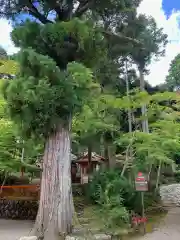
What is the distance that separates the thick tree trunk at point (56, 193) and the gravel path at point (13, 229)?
825mm

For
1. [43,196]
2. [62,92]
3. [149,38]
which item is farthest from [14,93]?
[149,38]

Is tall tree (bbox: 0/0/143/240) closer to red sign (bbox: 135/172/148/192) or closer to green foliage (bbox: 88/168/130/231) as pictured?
green foliage (bbox: 88/168/130/231)

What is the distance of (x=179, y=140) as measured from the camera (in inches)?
479

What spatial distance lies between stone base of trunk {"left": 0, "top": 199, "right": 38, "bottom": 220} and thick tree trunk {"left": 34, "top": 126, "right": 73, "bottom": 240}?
132 inches

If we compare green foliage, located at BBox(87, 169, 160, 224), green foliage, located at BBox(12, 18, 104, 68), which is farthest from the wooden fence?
green foliage, located at BBox(12, 18, 104, 68)

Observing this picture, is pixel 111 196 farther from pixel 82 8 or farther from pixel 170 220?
pixel 82 8

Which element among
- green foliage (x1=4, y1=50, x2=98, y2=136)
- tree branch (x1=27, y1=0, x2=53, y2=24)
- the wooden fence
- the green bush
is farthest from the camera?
the wooden fence

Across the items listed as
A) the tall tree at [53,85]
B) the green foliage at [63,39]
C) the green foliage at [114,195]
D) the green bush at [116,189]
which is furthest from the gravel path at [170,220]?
the green foliage at [63,39]

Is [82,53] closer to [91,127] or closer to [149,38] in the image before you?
[91,127]

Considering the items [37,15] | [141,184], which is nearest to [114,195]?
[141,184]

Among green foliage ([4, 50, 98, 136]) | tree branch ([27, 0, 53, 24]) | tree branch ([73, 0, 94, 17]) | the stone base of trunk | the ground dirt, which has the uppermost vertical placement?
tree branch ([73, 0, 94, 17])

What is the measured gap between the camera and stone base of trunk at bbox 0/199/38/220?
1088 cm

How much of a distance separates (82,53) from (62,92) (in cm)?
152

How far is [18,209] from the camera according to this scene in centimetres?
1106
